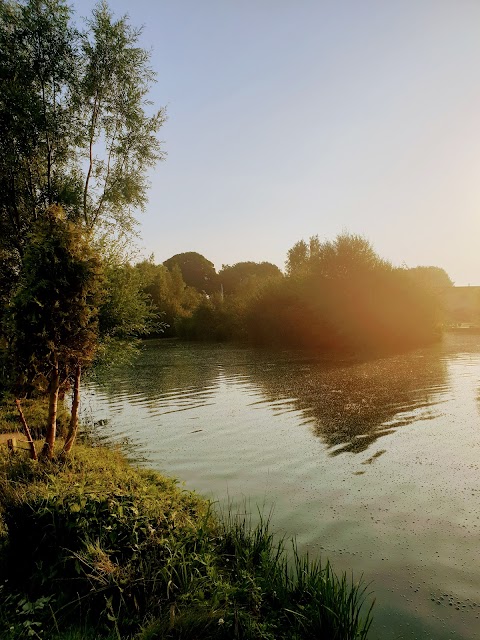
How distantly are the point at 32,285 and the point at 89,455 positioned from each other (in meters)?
4.68

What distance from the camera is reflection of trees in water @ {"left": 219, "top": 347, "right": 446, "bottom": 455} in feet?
53.2

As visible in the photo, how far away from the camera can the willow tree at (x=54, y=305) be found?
10117 millimetres

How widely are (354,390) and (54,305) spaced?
1795cm

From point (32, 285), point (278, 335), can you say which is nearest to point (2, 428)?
point (32, 285)

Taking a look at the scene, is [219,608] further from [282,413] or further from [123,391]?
[123,391]

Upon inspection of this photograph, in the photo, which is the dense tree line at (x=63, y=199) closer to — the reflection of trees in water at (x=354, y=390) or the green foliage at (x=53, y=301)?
the green foliage at (x=53, y=301)

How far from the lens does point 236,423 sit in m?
18.0

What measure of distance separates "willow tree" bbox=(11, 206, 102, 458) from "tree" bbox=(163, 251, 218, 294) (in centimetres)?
11767

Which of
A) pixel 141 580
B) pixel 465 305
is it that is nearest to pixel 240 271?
pixel 465 305

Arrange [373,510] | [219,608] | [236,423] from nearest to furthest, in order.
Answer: [219,608] → [373,510] → [236,423]

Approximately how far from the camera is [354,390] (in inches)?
947

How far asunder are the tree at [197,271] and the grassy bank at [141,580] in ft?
402

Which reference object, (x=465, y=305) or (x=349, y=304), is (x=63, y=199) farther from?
(x=465, y=305)

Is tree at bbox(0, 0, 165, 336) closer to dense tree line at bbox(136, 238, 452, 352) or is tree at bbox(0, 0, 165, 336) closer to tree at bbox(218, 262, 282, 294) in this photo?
dense tree line at bbox(136, 238, 452, 352)
